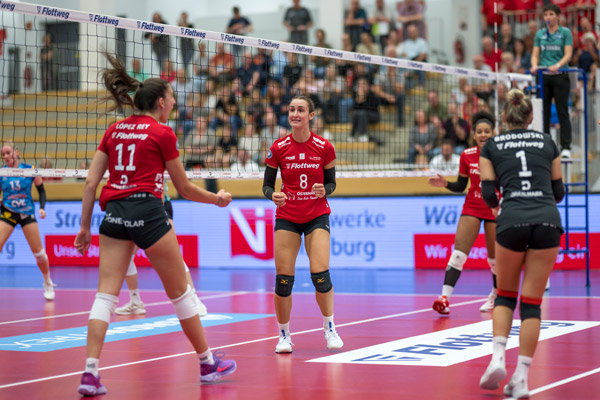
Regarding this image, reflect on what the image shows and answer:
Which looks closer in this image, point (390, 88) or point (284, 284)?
point (284, 284)

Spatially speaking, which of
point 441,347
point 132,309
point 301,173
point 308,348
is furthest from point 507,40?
point 308,348

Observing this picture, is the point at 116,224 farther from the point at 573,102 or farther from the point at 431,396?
the point at 573,102

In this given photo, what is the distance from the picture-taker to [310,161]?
724 centimetres

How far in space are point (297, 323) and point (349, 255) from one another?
695 centimetres

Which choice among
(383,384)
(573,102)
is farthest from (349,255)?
(383,384)

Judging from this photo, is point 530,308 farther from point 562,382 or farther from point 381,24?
point 381,24

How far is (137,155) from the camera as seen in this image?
218 inches

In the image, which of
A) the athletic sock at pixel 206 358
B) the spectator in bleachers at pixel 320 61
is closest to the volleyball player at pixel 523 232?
the athletic sock at pixel 206 358

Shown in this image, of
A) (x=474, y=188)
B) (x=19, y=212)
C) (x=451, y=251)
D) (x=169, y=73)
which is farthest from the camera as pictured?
(x=169, y=73)

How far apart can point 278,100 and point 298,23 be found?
12.7 feet

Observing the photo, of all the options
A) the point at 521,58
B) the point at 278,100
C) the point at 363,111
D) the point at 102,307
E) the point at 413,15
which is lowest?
the point at 102,307

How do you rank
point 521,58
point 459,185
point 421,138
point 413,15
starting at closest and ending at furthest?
1. point 459,185
2. point 421,138
3. point 521,58
4. point 413,15

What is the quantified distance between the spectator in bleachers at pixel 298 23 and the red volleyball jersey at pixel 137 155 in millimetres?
15965

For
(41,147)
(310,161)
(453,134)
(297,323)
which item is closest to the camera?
(310,161)
